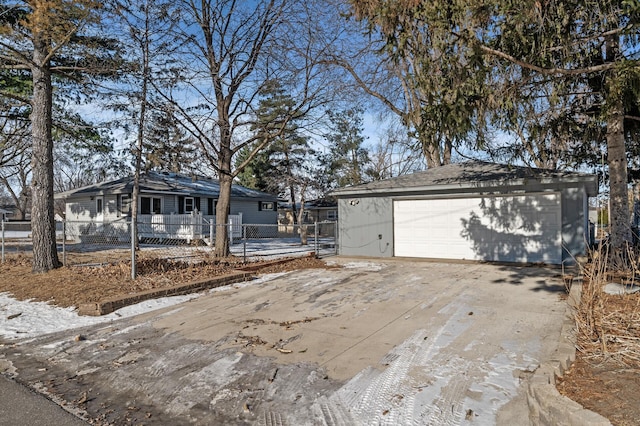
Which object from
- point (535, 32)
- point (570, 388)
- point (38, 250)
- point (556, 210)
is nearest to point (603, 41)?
point (535, 32)

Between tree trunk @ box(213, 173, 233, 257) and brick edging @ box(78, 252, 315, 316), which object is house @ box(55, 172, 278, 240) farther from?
brick edging @ box(78, 252, 315, 316)

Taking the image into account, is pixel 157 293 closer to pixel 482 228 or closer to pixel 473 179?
pixel 482 228

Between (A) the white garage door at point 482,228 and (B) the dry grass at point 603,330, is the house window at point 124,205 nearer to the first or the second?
(A) the white garage door at point 482,228

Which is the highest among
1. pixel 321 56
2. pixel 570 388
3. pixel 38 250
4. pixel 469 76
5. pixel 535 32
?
pixel 321 56

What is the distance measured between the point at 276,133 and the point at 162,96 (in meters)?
3.37

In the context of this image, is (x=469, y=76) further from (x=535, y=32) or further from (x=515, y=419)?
(x=515, y=419)

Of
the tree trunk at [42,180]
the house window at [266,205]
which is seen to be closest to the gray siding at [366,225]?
the tree trunk at [42,180]

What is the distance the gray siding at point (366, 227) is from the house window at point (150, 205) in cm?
1176

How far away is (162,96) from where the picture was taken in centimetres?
1091

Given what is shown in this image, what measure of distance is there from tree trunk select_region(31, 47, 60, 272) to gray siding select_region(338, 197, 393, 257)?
8635 mm

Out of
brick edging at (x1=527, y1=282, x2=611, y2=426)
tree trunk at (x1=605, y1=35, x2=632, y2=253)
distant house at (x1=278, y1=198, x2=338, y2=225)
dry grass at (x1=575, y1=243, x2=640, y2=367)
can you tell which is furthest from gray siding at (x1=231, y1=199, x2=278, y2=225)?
brick edging at (x1=527, y1=282, x2=611, y2=426)

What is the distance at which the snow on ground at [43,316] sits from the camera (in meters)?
5.09

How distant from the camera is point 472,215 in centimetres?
1163

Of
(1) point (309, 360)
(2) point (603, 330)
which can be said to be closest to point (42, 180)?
(1) point (309, 360)
